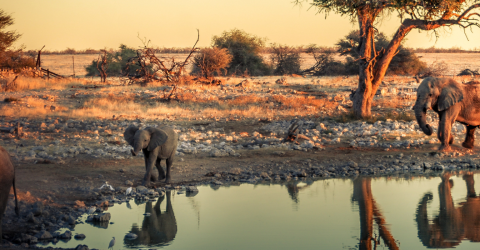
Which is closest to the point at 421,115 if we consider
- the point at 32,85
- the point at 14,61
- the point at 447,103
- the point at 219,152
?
the point at 447,103

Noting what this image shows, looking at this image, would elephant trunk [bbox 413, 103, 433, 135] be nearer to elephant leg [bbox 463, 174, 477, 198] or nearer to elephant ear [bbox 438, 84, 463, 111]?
elephant ear [bbox 438, 84, 463, 111]

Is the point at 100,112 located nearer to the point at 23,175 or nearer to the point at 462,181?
the point at 23,175

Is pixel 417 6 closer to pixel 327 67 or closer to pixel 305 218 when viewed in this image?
pixel 305 218

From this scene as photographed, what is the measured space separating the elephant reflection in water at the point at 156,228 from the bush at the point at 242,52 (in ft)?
114

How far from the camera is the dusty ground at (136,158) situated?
9047 mm

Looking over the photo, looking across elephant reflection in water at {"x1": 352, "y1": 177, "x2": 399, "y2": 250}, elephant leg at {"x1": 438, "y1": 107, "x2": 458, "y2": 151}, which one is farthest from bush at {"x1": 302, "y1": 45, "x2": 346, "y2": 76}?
elephant reflection in water at {"x1": 352, "y1": 177, "x2": 399, "y2": 250}

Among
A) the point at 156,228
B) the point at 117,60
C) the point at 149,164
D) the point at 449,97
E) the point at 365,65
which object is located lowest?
the point at 156,228

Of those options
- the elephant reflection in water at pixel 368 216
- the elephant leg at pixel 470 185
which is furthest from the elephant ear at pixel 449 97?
the elephant reflection in water at pixel 368 216

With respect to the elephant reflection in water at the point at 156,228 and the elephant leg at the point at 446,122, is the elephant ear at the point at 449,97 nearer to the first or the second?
the elephant leg at the point at 446,122

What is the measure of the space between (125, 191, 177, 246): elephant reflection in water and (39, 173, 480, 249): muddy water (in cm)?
1

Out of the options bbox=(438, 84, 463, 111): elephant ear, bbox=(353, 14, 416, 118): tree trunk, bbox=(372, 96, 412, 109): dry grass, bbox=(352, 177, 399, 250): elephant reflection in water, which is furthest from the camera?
bbox=(372, 96, 412, 109): dry grass

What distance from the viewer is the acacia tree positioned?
14.9 m

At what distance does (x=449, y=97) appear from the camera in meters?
11.7

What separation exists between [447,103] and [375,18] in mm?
5866
